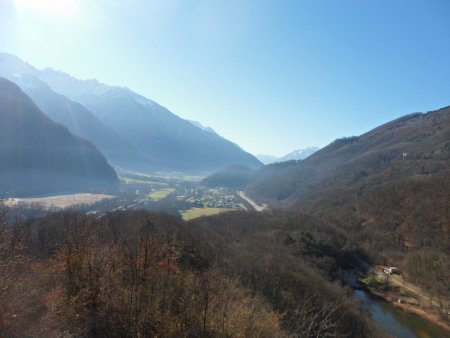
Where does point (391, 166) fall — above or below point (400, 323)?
above

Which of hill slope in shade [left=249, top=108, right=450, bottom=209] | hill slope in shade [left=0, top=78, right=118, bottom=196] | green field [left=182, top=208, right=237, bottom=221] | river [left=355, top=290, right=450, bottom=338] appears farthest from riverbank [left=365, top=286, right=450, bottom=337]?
hill slope in shade [left=0, top=78, right=118, bottom=196]

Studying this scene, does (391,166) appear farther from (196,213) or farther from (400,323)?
(400,323)

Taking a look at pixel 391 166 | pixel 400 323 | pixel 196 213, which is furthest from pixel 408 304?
pixel 391 166

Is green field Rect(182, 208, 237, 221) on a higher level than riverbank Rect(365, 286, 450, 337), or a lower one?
higher

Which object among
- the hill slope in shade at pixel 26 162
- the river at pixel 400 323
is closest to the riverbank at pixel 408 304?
the river at pixel 400 323

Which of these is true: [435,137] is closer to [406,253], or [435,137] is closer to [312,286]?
[406,253]

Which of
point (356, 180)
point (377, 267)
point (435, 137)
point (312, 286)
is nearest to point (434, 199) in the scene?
point (377, 267)

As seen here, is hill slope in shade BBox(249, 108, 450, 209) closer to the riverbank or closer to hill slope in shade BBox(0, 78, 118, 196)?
the riverbank

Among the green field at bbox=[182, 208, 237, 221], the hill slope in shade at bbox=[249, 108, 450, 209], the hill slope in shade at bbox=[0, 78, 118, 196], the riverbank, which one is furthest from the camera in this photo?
the hill slope in shade at bbox=[0, 78, 118, 196]
